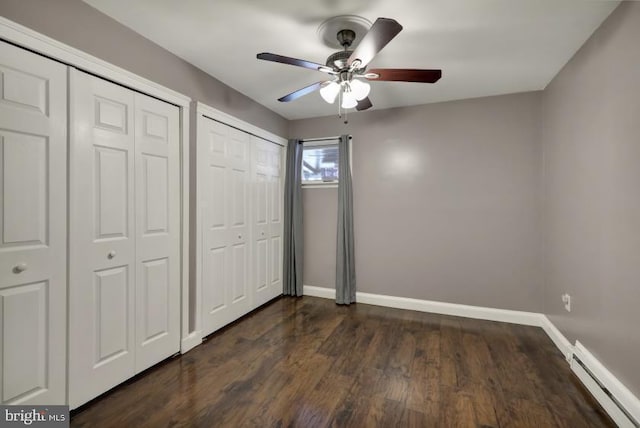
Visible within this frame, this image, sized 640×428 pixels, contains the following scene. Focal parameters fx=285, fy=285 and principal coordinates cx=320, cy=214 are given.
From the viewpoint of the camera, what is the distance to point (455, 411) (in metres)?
1.73

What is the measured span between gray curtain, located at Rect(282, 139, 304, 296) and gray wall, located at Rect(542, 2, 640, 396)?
278cm

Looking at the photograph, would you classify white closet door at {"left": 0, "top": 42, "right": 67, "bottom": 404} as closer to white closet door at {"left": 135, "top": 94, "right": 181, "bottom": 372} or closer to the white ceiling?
white closet door at {"left": 135, "top": 94, "right": 181, "bottom": 372}

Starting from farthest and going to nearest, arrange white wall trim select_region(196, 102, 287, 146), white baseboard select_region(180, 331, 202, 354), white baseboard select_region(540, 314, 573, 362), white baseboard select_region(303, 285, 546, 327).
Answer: white baseboard select_region(303, 285, 546, 327)
white wall trim select_region(196, 102, 287, 146)
white baseboard select_region(180, 331, 202, 354)
white baseboard select_region(540, 314, 573, 362)

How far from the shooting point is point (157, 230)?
2176 millimetres

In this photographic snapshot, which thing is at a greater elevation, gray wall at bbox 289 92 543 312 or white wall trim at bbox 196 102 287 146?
white wall trim at bbox 196 102 287 146

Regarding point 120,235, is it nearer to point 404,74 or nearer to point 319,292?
point 404,74

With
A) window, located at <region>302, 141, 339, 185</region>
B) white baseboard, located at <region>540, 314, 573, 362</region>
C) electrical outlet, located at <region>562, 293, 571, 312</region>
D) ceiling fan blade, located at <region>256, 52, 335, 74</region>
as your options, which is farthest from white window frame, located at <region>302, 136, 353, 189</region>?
white baseboard, located at <region>540, 314, 573, 362</region>

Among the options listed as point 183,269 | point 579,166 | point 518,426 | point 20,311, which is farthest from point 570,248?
point 20,311

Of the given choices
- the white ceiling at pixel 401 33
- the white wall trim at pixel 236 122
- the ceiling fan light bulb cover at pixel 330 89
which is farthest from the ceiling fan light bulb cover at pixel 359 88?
the white wall trim at pixel 236 122

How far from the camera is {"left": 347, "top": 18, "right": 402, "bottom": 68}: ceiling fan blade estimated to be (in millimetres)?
1344

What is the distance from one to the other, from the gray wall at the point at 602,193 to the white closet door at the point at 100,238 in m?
3.09

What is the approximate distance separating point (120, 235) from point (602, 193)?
10.6ft

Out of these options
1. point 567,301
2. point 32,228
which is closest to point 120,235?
point 32,228

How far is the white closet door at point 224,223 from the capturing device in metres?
2.64
